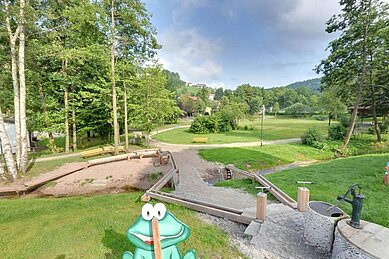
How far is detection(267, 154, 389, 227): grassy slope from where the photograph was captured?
17.7 ft

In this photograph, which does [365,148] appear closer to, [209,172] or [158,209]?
[209,172]

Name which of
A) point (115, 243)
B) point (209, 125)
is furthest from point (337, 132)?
point (115, 243)

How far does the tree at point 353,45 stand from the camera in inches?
615

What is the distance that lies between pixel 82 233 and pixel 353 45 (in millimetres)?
21111

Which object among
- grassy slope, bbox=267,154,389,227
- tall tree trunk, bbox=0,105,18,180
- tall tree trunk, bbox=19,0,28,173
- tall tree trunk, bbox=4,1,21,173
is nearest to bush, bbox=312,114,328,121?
grassy slope, bbox=267,154,389,227

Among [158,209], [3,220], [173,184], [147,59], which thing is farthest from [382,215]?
[147,59]

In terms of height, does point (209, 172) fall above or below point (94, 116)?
below

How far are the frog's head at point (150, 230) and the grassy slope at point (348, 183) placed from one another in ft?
16.1

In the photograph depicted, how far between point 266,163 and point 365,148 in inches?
399

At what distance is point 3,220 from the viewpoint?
526 cm

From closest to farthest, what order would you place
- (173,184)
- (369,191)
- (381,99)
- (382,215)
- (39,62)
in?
(382,215) → (369,191) → (173,184) → (39,62) → (381,99)

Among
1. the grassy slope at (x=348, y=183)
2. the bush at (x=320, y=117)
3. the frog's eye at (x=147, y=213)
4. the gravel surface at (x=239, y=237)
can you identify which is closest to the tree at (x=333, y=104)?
the grassy slope at (x=348, y=183)

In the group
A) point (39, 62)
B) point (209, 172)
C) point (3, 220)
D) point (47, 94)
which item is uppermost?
point (39, 62)

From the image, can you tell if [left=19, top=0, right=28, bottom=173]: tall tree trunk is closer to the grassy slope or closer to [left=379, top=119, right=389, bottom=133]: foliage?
the grassy slope
